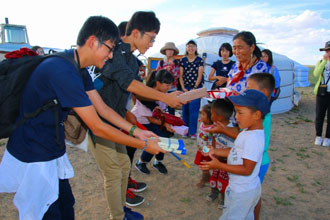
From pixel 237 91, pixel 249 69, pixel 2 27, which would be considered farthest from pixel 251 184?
pixel 2 27

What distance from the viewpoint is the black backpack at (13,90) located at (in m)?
1.42

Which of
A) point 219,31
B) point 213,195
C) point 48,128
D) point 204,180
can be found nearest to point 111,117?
point 48,128

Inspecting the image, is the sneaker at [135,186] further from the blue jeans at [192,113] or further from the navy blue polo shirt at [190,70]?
the navy blue polo shirt at [190,70]

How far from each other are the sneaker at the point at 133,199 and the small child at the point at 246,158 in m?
1.37

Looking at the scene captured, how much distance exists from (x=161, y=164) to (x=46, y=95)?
3.03 metres

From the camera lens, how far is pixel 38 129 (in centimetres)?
154

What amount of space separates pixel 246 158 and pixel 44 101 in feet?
5.49

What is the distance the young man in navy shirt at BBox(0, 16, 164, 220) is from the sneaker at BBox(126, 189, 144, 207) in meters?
1.58

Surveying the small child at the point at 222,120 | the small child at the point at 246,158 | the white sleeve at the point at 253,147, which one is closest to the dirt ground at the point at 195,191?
Answer: the small child at the point at 222,120

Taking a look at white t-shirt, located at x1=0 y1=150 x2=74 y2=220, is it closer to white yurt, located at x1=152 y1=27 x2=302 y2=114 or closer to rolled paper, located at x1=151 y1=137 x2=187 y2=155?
rolled paper, located at x1=151 y1=137 x2=187 y2=155

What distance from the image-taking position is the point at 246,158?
202 cm

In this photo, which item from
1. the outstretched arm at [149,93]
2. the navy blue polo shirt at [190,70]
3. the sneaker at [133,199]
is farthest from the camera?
the navy blue polo shirt at [190,70]

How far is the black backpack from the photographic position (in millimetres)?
1421

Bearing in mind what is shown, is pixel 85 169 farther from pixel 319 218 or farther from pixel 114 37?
pixel 319 218
